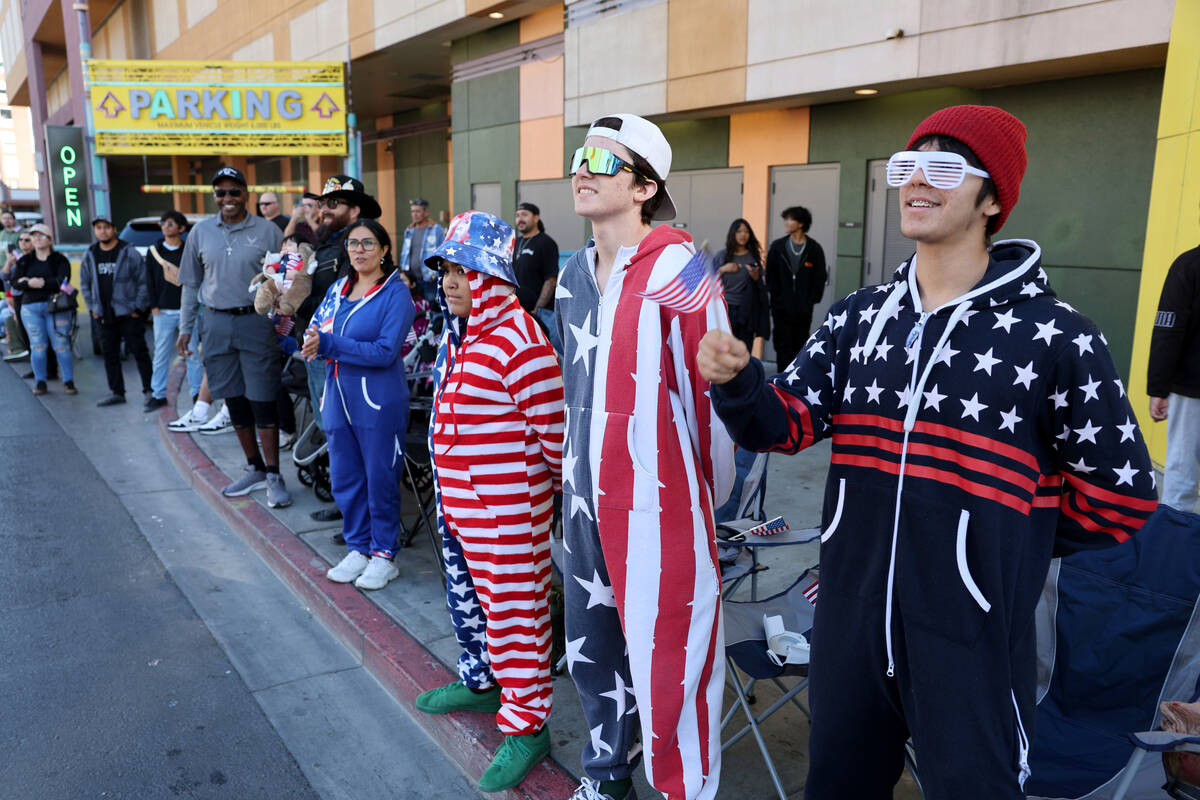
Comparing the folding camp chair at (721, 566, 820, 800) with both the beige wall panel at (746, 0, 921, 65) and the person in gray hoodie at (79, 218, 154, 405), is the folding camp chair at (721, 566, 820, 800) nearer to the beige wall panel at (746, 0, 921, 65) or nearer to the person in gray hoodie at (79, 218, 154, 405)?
the beige wall panel at (746, 0, 921, 65)

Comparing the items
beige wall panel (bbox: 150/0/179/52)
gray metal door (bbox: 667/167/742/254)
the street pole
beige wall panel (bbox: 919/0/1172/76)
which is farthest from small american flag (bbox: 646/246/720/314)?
beige wall panel (bbox: 150/0/179/52)

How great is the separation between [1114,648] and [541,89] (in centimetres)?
1314

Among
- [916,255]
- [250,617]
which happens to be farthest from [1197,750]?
[250,617]

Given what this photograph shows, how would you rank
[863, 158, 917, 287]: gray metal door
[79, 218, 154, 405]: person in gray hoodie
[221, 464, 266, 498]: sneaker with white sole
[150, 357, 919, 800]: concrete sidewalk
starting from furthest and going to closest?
[863, 158, 917, 287]: gray metal door → [79, 218, 154, 405]: person in gray hoodie → [221, 464, 266, 498]: sneaker with white sole → [150, 357, 919, 800]: concrete sidewalk

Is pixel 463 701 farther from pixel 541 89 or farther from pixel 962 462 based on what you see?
pixel 541 89

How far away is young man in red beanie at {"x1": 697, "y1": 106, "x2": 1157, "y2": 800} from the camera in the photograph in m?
1.64

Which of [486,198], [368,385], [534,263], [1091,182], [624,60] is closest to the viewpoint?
[368,385]

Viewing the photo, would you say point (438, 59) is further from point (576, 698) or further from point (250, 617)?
point (576, 698)

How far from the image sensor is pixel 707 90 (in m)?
10.5

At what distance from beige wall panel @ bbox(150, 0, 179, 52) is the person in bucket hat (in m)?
28.6

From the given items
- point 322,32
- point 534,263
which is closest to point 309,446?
point 534,263

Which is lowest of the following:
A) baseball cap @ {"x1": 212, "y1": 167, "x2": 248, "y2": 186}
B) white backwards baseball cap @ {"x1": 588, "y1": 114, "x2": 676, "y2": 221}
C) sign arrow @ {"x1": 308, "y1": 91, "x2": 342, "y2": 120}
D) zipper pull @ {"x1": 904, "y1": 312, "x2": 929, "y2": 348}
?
zipper pull @ {"x1": 904, "y1": 312, "x2": 929, "y2": 348}

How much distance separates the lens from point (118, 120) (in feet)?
44.5

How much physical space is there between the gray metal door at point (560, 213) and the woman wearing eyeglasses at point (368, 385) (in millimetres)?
9525
